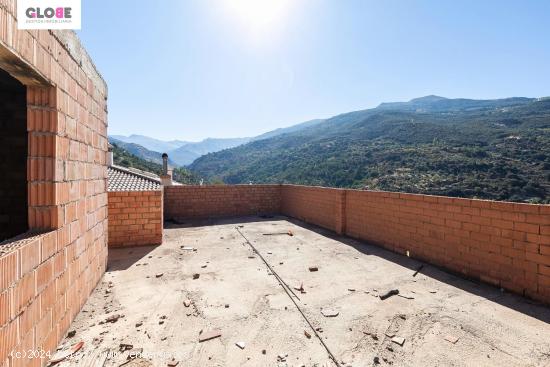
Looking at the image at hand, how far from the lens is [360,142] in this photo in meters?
74.1

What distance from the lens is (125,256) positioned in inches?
234

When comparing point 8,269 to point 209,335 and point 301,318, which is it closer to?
point 209,335

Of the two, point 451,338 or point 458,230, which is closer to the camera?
point 451,338

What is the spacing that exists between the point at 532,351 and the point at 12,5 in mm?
5392

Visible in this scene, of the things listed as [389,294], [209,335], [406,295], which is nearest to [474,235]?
[406,295]

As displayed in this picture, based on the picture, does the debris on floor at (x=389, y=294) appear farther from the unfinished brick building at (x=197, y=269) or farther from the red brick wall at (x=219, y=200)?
the red brick wall at (x=219, y=200)

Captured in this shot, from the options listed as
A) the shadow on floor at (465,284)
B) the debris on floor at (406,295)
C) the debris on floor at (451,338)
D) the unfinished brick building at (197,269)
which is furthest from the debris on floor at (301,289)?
the shadow on floor at (465,284)

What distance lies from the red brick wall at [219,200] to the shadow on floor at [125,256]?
4466 millimetres

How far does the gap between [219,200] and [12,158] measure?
324 inches

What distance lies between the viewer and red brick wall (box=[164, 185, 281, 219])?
36.6 feet

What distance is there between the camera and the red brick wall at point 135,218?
657 centimetres

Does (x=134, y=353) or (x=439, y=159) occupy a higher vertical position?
(x=439, y=159)

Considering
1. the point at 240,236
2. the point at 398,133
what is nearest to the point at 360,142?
the point at 398,133

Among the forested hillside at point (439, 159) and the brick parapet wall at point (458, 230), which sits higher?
the forested hillside at point (439, 159)
